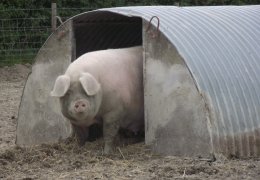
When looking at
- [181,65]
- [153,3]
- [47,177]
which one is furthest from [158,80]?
[153,3]

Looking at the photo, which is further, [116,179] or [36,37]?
[36,37]

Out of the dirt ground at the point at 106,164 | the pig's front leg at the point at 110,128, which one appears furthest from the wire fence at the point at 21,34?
the pig's front leg at the point at 110,128

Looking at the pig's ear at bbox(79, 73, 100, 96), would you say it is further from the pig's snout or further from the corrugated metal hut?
the corrugated metal hut

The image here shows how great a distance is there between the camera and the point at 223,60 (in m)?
6.77

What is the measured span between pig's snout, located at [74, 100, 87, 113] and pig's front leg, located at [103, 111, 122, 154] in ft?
1.34

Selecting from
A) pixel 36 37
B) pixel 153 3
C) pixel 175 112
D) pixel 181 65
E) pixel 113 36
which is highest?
pixel 153 3

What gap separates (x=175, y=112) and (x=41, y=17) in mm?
9990

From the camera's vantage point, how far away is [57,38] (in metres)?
7.63

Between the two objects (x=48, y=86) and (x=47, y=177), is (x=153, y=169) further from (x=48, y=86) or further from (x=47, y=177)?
(x=48, y=86)

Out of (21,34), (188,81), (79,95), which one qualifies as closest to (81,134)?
(79,95)

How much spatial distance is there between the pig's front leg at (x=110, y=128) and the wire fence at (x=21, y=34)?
903 cm

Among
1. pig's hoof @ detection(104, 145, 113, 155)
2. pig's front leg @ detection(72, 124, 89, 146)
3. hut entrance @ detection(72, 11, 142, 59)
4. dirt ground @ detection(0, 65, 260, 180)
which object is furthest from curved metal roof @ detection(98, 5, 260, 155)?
pig's front leg @ detection(72, 124, 89, 146)

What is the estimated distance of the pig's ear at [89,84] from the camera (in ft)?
21.1

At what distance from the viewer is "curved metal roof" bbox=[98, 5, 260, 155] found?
641 cm
